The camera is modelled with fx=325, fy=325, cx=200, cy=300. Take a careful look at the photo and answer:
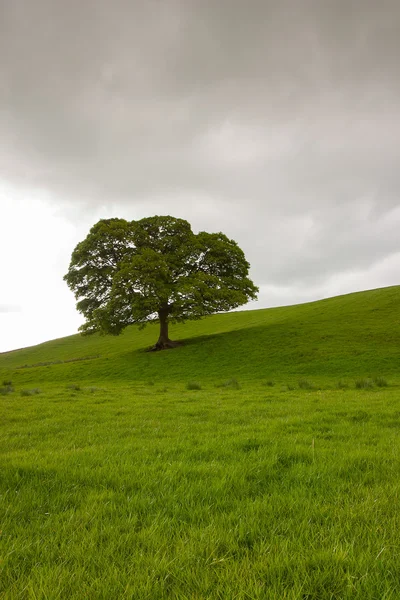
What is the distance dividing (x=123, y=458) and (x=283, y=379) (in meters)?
19.5

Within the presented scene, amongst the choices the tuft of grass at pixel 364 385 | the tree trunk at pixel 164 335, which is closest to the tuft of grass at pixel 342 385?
the tuft of grass at pixel 364 385

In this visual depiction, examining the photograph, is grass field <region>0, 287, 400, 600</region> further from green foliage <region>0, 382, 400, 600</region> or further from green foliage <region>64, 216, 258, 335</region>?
green foliage <region>64, 216, 258, 335</region>

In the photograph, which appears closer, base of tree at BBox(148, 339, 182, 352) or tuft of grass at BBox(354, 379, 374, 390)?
tuft of grass at BBox(354, 379, 374, 390)

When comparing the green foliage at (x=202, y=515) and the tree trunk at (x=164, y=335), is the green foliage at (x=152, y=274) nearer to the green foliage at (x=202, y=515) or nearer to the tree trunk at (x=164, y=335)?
the tree trunk at (x=164, y=335)

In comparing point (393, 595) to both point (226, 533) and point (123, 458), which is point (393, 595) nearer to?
point (226, 533)

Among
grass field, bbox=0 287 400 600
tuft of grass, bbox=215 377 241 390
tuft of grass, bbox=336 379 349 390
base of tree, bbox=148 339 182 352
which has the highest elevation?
base of tree, bbox=148 339 182 352

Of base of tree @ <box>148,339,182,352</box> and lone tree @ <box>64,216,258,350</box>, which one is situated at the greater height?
lone tree @ <box>64,216,258,350</box>

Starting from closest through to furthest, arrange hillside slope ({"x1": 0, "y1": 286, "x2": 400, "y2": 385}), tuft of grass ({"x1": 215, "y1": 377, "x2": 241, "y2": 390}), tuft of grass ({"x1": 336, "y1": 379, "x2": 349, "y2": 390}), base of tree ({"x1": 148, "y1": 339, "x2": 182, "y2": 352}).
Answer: tuft of grass ({"x1": 336, "y1": 379, "x2": 349, "y2": 390})
tuft of grass ({"x1": 215, "y1": 377, "x2": 241, "y2": 390})
hillside slope ({"x1": 0, "y1": 286, "x2": 400, "y2": 385})
base of tree ({"x1": 148, "y1": 339, "x2": 182, "y2": 352})

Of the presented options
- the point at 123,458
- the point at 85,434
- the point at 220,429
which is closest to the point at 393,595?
the point at 123,458

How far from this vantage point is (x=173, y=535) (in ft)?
11.8

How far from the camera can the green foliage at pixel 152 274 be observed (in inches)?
1394

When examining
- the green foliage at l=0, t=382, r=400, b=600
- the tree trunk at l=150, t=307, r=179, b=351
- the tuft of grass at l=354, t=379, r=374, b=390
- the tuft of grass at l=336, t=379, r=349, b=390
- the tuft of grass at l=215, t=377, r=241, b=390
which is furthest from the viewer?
the tree trunk at l=150, t=307, r=179, b=351

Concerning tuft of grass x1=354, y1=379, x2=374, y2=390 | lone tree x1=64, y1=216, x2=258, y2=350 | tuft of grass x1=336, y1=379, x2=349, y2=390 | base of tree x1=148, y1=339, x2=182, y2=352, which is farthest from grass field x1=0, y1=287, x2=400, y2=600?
base of tree x1=148, y1=339, x2=182, y2=352

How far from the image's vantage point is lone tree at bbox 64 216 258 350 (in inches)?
1394
